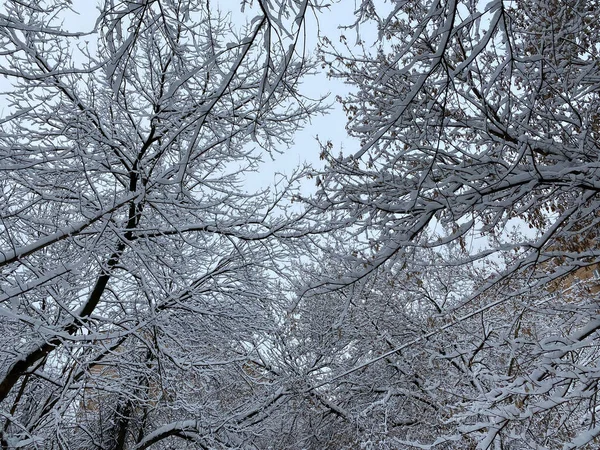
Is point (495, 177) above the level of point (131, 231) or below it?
below

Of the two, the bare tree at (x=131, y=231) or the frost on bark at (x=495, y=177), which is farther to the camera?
the bare tree at (x=131, y=231)

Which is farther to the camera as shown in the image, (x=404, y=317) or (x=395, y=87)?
(x=404, y=317)

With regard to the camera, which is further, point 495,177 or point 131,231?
point 131,231

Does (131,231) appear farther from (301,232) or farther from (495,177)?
(495,177)

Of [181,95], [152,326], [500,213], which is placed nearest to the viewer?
[500,213]

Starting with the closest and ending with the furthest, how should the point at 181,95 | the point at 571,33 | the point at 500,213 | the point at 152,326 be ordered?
the point at 500,213 < the point at 571,33 < the point at 152,326 < the point at 181,95

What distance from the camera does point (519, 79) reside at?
14.5 ft

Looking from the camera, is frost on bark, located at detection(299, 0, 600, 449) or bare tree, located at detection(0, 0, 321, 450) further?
bare tree, located at detection(0, 0, 321, 450)

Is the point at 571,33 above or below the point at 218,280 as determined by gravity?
below

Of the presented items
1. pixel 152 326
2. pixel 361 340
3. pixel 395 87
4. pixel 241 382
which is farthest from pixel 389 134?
pixel 361 340

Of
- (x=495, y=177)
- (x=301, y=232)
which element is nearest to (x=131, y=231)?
(x=301, y=232)

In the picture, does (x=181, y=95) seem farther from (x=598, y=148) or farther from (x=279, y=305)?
(x=598, y=148)

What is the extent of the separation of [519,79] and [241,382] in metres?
6.21

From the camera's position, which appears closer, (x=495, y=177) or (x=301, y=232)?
(x=495, y=177)
